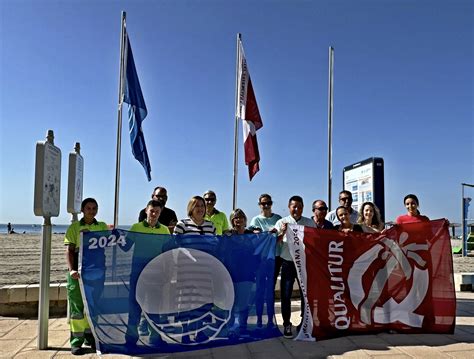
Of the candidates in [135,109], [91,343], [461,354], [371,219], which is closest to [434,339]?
[461,354]

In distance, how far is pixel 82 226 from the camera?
4.63 metres

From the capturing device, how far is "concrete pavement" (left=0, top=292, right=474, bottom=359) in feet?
14.2

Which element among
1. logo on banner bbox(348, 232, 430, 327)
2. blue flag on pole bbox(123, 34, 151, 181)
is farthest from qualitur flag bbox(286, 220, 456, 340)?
blue flag on pole bbox(123, 34, 151, 181)

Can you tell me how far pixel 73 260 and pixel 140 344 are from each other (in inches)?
45.4

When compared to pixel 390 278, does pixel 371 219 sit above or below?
above

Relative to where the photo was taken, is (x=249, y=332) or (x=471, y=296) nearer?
(x=249, y=332)

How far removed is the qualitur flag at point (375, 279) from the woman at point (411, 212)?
0.56 metres

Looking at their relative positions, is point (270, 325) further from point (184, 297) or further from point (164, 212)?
point (164, 212)

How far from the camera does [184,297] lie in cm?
455

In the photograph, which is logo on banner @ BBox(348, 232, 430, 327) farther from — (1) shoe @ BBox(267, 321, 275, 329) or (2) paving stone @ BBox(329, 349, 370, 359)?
(1) shoe @ BBox(267, 321, 275, 329)

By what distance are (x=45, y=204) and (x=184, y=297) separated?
6.01ft

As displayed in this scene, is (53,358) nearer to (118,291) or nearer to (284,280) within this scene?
(118,291)

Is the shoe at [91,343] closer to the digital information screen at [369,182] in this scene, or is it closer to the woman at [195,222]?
the woman at [195,222]

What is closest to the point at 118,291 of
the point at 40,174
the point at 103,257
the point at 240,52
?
the point at 103,257
